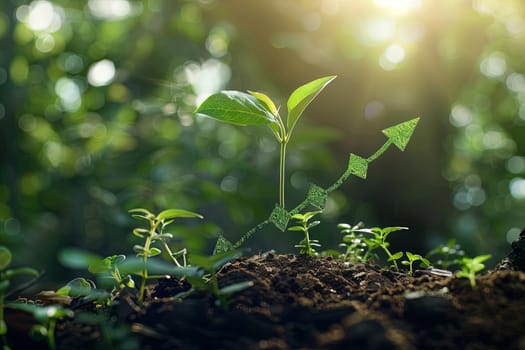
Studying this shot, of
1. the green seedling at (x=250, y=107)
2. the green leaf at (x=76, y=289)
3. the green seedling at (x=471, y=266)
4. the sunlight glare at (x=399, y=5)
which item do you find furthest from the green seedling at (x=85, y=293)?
the sunlight glare at (x=399, y=5)

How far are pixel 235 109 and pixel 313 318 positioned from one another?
0.27 m

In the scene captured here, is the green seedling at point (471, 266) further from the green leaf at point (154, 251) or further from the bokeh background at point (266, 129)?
the bokeh background at point (266, 129)

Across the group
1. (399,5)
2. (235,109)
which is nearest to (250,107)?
(235,109)

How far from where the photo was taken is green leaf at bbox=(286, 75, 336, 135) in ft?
2.24

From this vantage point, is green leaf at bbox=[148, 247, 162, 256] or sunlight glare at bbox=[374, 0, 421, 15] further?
sunlight glare at bbox=[374, 0, 421, 15]

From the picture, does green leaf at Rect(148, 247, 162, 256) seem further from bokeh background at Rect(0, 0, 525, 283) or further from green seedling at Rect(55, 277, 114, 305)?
bokeh background at Rect(0, 0, 525, 283)

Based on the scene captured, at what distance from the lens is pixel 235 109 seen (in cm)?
67

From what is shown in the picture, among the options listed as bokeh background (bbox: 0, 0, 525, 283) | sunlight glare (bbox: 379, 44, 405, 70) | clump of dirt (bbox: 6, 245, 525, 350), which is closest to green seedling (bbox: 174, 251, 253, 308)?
clump of dirt (bbox: 6, 245, 525, 350)

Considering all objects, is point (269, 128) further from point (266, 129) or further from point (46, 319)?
point (46, 319)

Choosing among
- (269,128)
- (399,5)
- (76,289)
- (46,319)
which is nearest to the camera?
(46,319)

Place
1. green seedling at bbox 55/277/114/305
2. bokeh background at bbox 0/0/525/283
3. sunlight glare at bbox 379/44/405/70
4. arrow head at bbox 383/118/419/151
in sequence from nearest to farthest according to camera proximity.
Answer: green seedling at bbox 55/277/114/305
arrow head at bbox 383/118/419/151
bokeh background at bbox 0/0/525/283
sunlight glare at bbox 379/44/405/70

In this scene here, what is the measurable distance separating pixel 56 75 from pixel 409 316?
13.2 feet

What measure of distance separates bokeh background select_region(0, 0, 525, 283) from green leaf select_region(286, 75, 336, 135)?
146 centimetres

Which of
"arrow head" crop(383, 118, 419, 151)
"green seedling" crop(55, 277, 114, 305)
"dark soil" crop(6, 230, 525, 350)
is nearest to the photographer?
"dark soil" crop(6, 230, 525, 350)
